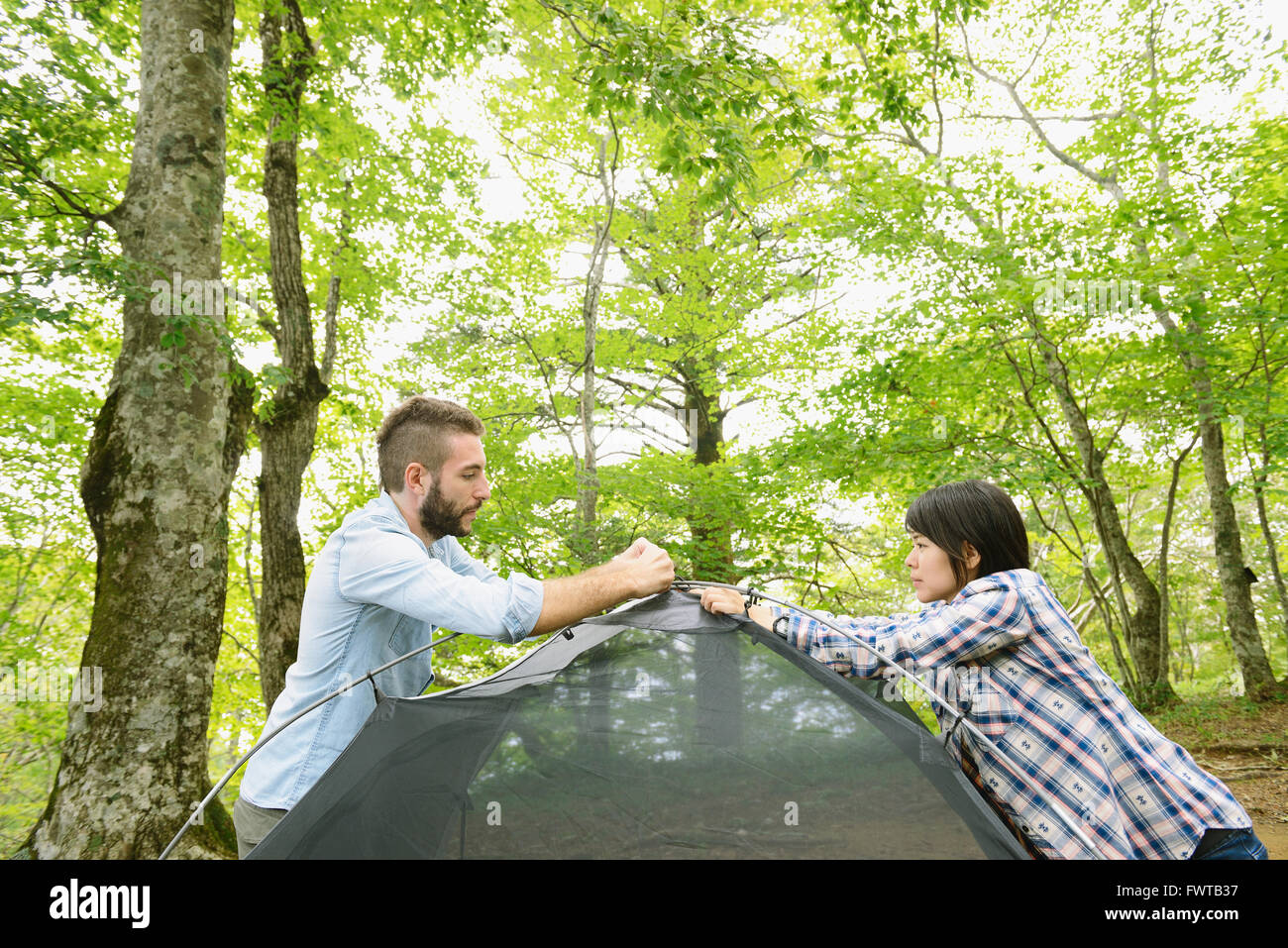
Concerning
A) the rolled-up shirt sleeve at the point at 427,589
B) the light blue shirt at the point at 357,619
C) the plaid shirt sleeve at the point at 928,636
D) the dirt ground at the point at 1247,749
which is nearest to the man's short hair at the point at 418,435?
the light blue shirt at the point at 357,619

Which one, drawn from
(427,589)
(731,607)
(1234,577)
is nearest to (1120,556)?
(1234,577)

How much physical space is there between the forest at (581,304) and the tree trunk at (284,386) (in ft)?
0.11

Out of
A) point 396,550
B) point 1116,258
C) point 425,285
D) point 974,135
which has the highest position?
point 974,135

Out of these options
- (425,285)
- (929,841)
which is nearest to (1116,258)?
(929,841)

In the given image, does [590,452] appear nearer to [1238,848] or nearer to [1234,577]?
[1238,848]

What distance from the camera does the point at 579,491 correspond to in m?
6.93

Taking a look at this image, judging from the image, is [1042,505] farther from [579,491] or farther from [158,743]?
[158,743]

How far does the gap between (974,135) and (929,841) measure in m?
11.9

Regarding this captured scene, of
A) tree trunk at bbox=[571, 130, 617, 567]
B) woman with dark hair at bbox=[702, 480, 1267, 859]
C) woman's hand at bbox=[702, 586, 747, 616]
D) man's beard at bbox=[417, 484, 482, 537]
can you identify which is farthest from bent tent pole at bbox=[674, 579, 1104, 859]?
tree trunk at bbox=[571, 130, 617, 567]

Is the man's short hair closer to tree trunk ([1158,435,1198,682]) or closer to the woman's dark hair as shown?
the woman's dark hair

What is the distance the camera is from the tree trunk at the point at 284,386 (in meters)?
6.05

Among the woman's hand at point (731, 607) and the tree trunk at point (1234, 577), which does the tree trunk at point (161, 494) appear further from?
the tree trunk at point (1234, 577)

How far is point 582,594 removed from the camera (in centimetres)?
172
